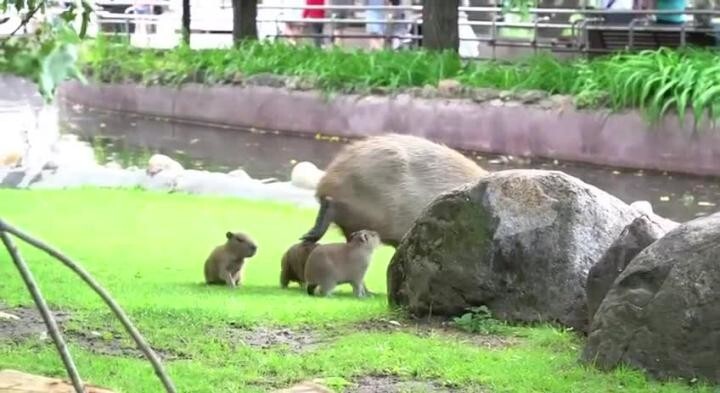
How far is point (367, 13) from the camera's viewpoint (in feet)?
76.1

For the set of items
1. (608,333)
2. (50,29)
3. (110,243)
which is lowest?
(110,243)

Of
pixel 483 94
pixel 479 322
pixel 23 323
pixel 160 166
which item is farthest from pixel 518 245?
pixel 483 94

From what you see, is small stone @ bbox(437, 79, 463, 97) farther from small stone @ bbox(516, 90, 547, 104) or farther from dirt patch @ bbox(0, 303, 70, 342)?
dirt patch @ bbox(0, 303, 70, 342)

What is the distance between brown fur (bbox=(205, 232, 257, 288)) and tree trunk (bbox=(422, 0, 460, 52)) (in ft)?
36.1

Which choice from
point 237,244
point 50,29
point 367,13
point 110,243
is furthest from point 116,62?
point 50,29

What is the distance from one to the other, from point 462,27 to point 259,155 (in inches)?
307

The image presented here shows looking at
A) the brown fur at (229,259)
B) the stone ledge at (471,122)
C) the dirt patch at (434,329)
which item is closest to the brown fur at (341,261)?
the brown fur at (229,259)

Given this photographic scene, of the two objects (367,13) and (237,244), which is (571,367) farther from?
(367,13)

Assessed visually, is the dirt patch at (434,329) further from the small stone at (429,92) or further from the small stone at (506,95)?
the small stone at (429,92)

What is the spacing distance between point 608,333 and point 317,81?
1301 cm

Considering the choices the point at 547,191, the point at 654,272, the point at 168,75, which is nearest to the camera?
the point at 654,272

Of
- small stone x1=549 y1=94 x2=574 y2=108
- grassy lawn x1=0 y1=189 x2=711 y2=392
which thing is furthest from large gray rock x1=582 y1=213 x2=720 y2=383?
small stone x1=549 y1=94 x2=574 y2=108

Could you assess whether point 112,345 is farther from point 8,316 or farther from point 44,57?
point 44,57

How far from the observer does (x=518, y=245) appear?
575 cm
